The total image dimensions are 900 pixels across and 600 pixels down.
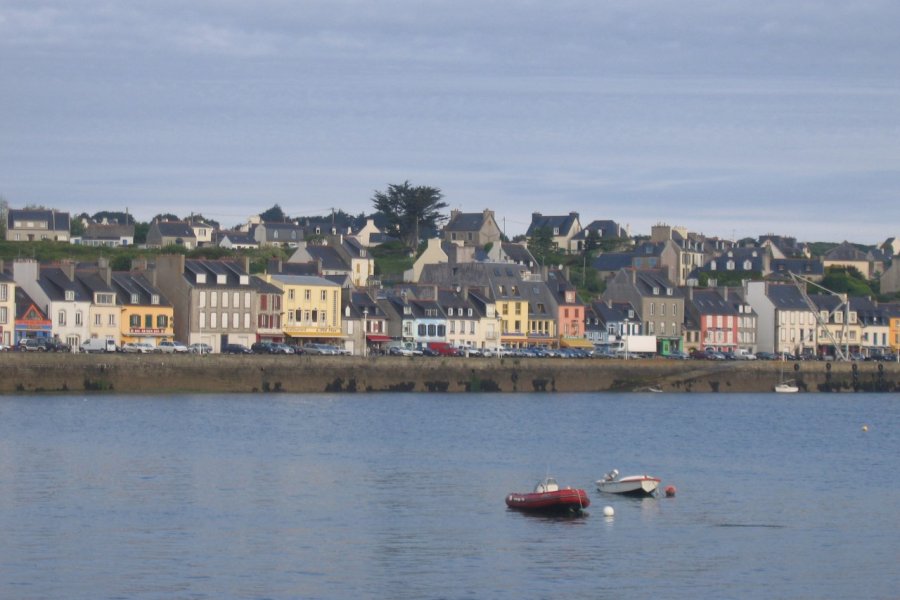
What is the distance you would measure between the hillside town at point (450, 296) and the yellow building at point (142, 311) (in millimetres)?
85

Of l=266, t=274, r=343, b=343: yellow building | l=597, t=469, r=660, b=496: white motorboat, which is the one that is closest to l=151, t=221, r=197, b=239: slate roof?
l=266, t=274, r=343, b=343: yellow building

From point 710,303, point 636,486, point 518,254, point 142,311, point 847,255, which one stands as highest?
point 847,255

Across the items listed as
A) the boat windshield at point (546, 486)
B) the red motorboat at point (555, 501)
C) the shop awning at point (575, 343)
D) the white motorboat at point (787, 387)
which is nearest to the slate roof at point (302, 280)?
the shop awning at point (575, 343)

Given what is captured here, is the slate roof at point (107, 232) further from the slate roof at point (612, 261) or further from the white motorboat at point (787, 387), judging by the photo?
the white motorboat at point (787, 387)

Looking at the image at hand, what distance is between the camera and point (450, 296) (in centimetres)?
11175

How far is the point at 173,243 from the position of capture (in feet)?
474

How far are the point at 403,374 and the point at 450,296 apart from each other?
68.3ft

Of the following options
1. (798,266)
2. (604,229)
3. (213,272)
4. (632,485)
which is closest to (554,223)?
(604,229)

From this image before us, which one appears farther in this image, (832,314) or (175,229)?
(175,229)

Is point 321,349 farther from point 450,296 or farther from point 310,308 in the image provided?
point 450,296

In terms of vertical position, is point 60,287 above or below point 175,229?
below

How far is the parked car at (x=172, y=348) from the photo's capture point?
87.1 m

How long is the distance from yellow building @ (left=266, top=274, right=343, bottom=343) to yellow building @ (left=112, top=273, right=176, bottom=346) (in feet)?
26.9

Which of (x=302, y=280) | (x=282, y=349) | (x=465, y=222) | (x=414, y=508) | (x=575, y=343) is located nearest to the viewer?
(x=414, y=508)
